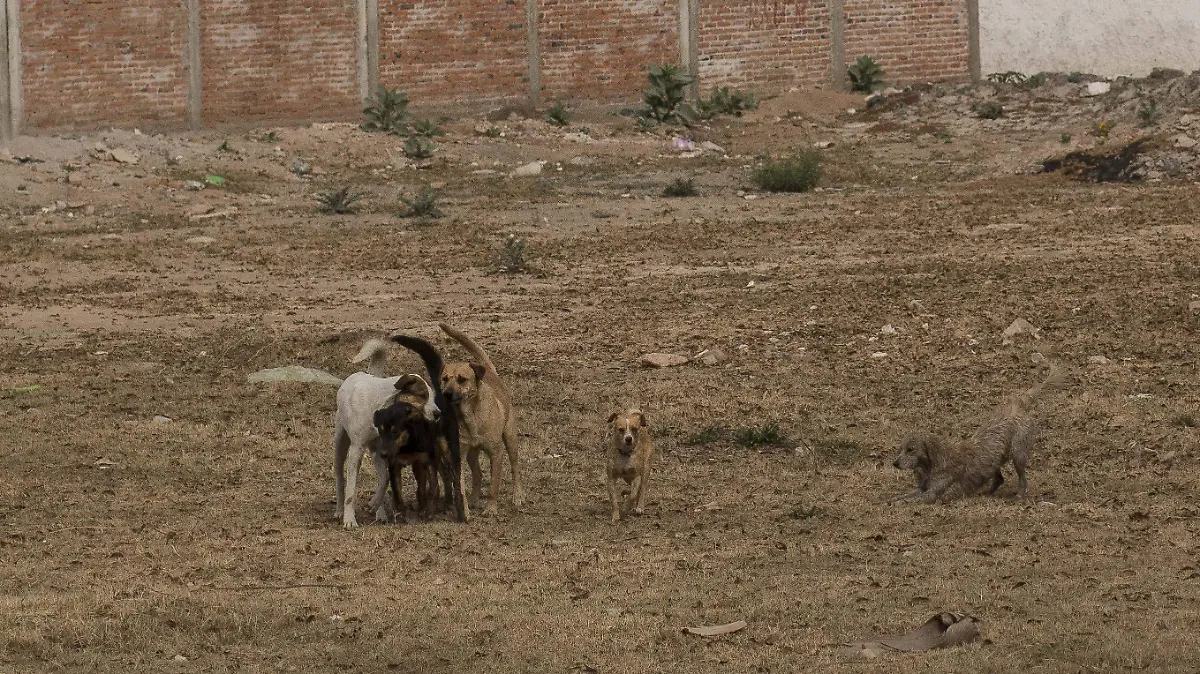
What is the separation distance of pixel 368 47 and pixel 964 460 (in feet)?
68.3

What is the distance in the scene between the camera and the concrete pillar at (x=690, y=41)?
28.8 m

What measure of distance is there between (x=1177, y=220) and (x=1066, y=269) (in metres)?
2.59

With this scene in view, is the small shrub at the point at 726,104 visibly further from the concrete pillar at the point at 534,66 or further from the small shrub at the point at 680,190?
the small shrub at the point at 680,190

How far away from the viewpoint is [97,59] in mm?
28672

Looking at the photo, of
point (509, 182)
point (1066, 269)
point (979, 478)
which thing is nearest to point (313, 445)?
point (979, 478)

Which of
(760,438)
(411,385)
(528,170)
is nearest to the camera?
(411,385)

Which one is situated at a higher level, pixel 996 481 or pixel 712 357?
pixel 712 357

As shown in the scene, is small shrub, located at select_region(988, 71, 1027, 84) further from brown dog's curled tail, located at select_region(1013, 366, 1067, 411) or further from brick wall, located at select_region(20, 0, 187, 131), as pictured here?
brown dog's curled tail, located at select_region(1013, 366, 1067, 411)

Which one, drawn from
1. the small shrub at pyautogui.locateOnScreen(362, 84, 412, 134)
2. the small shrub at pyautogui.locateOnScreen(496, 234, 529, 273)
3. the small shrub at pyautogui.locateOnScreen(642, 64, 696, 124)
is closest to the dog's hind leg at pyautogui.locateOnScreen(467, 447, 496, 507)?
the small shrub at pyautogui.locateOnScreen(496, 234, 529, 273)

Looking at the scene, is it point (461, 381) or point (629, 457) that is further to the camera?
point (629, 457)

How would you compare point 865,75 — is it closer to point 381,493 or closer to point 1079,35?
point 1079,35

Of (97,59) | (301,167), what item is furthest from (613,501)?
(97,59)

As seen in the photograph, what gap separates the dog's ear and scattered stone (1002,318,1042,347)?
6.30 m

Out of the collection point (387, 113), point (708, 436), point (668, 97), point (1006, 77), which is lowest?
point (708, 436)
